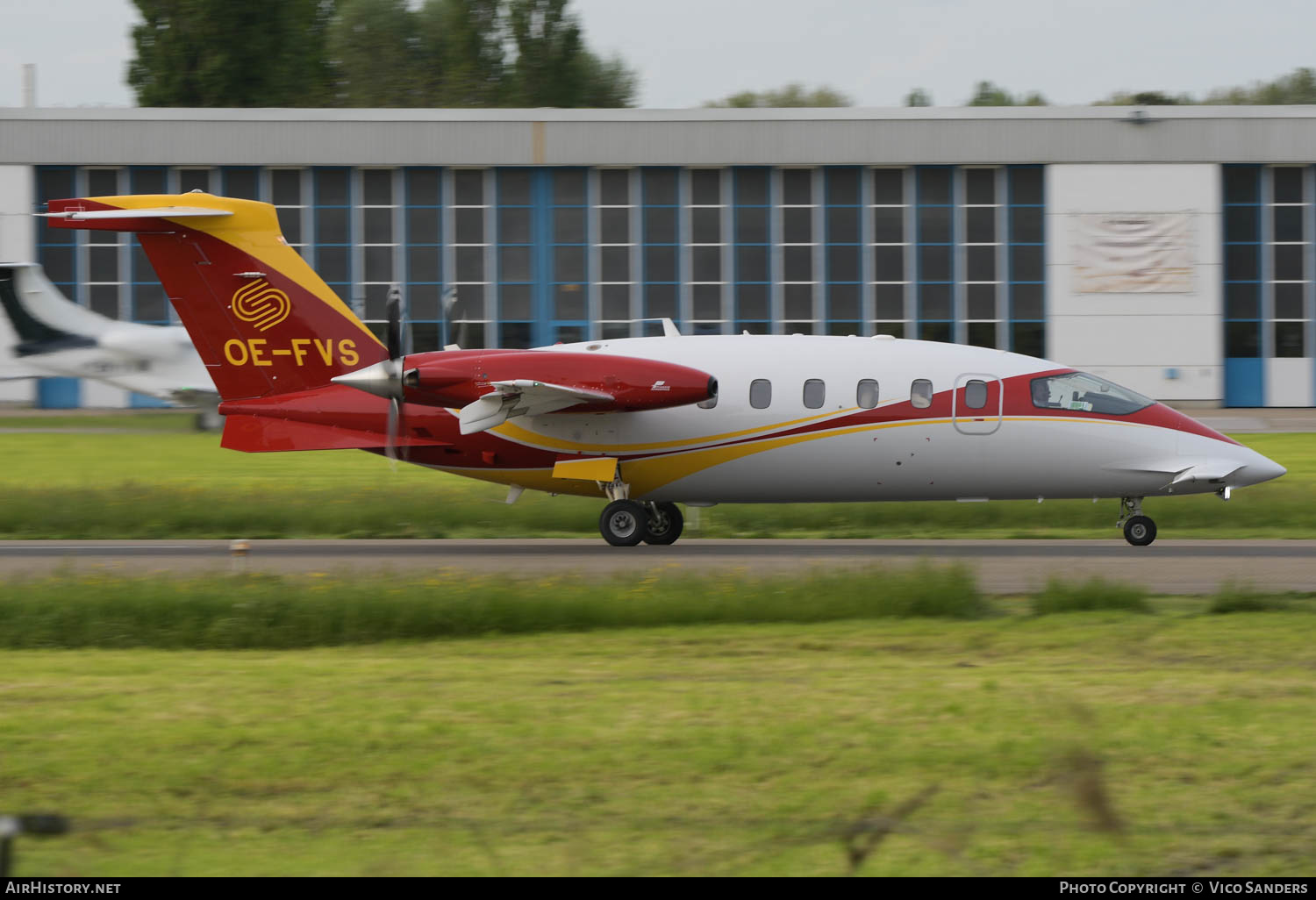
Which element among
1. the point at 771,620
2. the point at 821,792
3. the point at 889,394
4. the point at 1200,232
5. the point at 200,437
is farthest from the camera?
the point at 1200,232

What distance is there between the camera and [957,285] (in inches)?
2140

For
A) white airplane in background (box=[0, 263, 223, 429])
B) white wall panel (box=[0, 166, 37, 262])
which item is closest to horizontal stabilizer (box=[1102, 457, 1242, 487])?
white airplane in background (box=[0, 263, 223, 429])

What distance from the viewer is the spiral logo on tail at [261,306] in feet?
72.1

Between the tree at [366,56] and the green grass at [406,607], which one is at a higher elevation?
the tree at [366,56]

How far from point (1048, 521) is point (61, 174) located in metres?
44.1

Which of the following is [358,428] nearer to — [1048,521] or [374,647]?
[374,647]

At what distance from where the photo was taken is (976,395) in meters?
21.5

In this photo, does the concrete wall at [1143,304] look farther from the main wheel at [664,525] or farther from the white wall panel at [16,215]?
the white wall panel at [16,215]

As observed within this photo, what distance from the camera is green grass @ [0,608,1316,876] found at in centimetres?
738

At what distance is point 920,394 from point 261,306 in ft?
33.5

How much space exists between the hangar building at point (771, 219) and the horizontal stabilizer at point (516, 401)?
33.5m

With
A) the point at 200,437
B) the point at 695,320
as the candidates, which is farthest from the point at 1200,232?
the point at 200,437

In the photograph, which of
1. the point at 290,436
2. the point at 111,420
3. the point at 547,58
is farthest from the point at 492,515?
the point at 547,58

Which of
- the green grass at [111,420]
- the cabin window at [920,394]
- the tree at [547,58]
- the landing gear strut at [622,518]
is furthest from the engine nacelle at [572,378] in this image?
the tree at [547,58]
